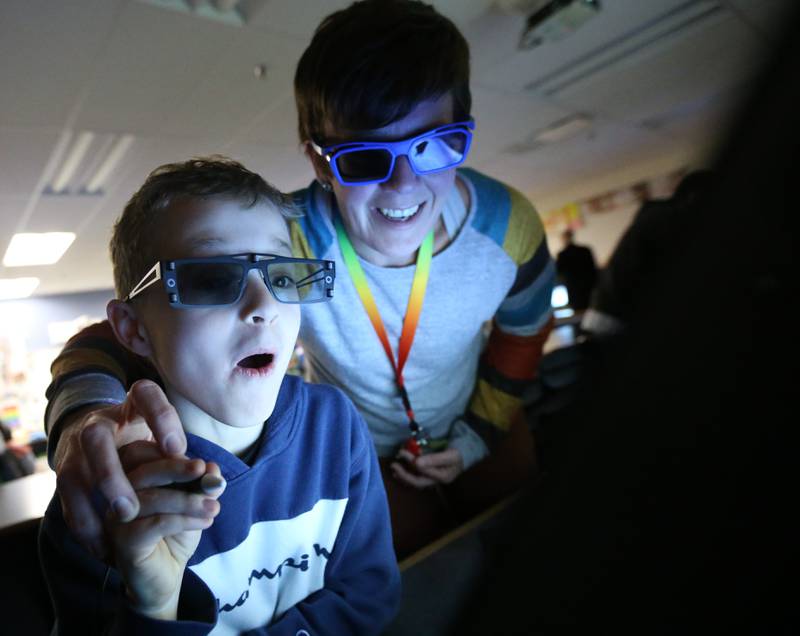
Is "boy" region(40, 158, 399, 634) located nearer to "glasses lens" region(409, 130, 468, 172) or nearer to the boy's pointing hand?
the boy's pointing hand

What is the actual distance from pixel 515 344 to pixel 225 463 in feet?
1.84

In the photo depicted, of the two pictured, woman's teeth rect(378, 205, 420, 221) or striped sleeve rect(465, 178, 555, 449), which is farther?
striped sleeve rect(465, 178, 555, 449)

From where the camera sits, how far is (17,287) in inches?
26.5

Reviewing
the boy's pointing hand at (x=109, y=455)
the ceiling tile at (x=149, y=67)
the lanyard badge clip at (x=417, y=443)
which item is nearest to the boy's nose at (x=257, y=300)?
the boy's pointing hand at (x=109, y=455)

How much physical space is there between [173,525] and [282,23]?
1854 mm

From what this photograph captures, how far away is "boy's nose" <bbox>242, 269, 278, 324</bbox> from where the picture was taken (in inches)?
17.6

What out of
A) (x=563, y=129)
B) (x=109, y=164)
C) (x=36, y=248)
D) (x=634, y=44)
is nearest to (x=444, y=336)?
(x=36, y=248)

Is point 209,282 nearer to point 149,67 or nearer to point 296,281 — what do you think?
point 296,281

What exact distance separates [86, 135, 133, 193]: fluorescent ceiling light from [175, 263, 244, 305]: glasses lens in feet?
2.59

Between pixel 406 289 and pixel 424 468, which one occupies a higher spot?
pixel 406 289

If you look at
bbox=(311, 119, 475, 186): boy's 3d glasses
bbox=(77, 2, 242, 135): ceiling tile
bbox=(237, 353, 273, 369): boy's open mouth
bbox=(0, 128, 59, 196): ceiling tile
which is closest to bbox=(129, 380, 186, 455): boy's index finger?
bbox=(237, 353, 273, 369): boy's open mouth

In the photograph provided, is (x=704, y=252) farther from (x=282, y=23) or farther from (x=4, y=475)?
(x=282, y=23)

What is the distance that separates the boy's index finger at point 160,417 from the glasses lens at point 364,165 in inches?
13.1

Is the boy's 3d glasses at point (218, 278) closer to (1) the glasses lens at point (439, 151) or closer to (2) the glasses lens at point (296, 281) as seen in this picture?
(2) the glasses lens at point (296, 281)
